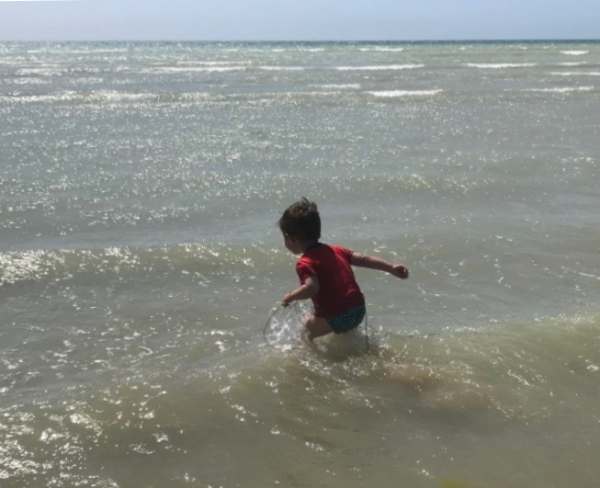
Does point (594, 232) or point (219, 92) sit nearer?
point (594, 232)

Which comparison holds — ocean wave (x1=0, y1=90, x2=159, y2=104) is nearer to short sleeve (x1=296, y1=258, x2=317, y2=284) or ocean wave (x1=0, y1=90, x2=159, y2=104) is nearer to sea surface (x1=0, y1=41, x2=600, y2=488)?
sea surface (x1=0, y1=41, x2=600, y2=488)

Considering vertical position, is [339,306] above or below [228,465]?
above

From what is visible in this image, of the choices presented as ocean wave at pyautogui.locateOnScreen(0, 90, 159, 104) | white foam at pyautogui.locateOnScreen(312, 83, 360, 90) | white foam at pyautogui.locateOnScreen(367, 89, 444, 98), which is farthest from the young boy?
white foam at pyautogui.locateOnScreen(312, 83, 360, 90)

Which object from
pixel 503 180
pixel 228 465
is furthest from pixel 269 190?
pixel 228 465

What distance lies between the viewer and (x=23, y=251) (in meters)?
6.45

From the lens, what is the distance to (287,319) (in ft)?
16.6

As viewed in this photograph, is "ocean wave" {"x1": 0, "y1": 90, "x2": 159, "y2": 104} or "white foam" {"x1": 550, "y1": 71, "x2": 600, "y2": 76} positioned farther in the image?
"white foam" {"x1": 550, "y1": 71, "x2": 600, "y2": 76}

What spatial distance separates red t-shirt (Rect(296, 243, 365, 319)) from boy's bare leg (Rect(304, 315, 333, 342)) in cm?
6

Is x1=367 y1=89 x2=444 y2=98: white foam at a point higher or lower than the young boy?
lower

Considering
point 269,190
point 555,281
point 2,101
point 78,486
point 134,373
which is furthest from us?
point 2,101

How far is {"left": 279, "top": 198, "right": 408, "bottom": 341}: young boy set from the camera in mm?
4449

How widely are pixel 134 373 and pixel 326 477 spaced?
1501 millimetres

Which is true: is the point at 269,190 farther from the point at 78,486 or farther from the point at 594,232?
the point at 78,486

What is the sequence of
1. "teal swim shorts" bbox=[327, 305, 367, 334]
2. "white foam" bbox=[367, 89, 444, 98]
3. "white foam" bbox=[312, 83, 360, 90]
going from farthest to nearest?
"white foam" bbox=[312, 83, 360, 90]
"white foam" bbox=[367, 89, 444, 98]
"teal swim shorts" bbox=[327, 305, 367, 334]
